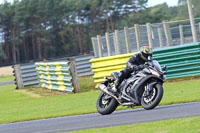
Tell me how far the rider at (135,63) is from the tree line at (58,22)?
67.5 meters

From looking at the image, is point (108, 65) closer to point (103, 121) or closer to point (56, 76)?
point (56, 76)

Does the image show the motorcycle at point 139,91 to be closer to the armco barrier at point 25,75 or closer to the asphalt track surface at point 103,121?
the asphalt track surface at point 103,121

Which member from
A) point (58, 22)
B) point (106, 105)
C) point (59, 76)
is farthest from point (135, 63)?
point (58, 22)

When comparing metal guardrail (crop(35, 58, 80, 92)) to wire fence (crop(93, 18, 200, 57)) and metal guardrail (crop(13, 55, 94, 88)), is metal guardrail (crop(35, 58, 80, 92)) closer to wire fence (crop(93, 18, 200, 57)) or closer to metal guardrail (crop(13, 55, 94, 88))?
metal guardrail (crop(13, 55, 94, 88))

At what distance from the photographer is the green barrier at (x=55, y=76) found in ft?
61.0

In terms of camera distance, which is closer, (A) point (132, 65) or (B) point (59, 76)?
(A) point (132, 65)

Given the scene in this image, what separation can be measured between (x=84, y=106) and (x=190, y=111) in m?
4.57

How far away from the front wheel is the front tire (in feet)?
3.12

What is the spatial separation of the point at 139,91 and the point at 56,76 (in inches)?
419

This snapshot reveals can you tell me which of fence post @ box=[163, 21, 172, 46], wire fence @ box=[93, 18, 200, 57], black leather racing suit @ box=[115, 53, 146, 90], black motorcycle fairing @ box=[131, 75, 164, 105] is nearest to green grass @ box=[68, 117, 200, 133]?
black motorcycle fairing @ box=[131, 75, 164, 105]

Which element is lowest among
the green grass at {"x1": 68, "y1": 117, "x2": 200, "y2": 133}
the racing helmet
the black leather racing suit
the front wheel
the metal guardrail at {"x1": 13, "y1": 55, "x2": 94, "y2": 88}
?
the metal guardrail at {"x1": 13, "y1": 55, "x2": 94, "y2": 88}

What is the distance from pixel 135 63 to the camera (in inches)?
399

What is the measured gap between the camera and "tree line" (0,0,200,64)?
80.6 m

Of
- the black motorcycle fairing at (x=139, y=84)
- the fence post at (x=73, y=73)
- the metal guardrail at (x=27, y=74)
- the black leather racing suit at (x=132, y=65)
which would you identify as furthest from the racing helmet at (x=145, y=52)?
the metal guardrail at (x=27, y=74)
